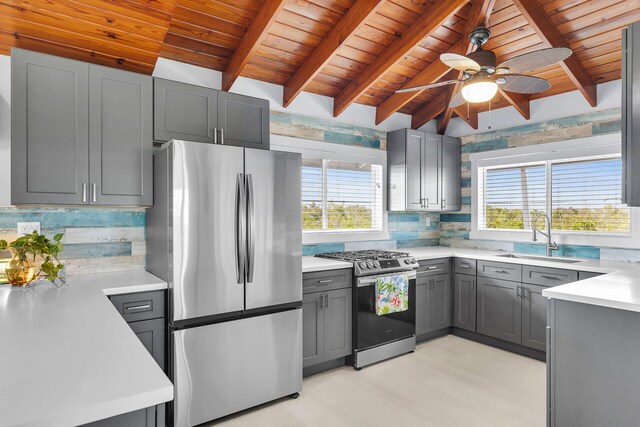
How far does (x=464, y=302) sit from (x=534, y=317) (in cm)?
75

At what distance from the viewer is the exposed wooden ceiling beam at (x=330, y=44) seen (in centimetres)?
281

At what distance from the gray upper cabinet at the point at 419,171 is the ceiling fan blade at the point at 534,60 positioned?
2.03m

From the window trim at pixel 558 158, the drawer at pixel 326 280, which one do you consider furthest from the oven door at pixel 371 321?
the window trim at pixel 558 158

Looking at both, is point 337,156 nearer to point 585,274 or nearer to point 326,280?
point 326,280

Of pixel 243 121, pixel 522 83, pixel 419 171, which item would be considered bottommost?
pixel 419 171

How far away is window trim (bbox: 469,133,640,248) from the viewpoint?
364 cm

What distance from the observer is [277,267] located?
111 inches

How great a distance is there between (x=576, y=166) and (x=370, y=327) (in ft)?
9.13

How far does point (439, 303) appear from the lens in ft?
13.8

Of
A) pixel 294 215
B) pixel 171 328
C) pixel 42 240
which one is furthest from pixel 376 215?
pixel 42 240

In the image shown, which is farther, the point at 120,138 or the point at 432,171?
the point at 432,171

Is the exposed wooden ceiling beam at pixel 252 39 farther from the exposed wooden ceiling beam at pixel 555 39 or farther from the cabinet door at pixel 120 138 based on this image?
the exposed wooden ceiling beam at pixel 555 39

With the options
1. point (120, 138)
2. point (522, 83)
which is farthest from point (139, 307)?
point (522, 83)

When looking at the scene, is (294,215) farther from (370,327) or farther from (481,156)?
(481,156)
